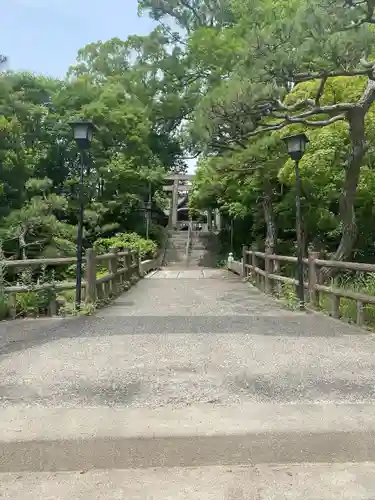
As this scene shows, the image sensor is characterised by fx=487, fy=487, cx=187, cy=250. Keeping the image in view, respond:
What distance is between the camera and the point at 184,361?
4270 mm

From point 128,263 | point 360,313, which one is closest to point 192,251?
point 128,263

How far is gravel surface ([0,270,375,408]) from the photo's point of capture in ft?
11.5

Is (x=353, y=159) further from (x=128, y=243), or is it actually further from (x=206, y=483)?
(x=128, y=243)

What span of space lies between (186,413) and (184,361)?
1.10 metres

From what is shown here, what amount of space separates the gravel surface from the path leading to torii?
2 cm

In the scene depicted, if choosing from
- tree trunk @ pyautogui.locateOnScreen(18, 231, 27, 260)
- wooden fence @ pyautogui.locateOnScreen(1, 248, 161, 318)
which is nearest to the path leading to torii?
wooden fence @ pyautogui.locateOnScreen(1, 248, 161, 318)

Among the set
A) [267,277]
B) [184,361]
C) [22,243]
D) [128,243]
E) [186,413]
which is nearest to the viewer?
[186,413]

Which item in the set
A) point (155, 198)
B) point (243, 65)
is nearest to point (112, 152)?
point (155, 198)

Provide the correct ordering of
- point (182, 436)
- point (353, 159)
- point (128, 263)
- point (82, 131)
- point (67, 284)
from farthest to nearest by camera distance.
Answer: point (128, 263) < point (353, 159) < point (67, 284) < point (82, 131) < point (182, 436)

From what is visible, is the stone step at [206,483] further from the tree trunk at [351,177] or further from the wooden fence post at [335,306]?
the tree trunk at [351,177]

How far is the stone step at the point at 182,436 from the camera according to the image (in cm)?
260

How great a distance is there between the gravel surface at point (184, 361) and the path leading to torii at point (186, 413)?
0.02m

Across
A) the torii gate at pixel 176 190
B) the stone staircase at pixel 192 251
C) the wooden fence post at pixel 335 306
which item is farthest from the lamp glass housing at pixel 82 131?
the torii gate at pixel 176 190

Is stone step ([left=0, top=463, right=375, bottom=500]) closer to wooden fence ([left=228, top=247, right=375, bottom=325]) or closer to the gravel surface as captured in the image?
the gravel surface
